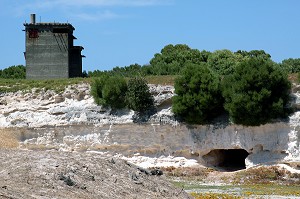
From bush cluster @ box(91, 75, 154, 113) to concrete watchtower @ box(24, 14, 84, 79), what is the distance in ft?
43.4

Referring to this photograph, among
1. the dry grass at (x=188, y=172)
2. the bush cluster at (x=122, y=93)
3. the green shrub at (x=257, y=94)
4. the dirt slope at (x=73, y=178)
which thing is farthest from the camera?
the bush cluster at (x=122, y=93)

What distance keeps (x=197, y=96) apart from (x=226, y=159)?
7.10 m

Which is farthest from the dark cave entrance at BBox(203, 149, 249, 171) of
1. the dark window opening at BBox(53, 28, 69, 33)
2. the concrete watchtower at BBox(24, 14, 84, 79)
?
the dark window opening at BBox(53, 28, 69, 33)

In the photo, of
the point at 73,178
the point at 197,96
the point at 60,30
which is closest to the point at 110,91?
the point at 197,96

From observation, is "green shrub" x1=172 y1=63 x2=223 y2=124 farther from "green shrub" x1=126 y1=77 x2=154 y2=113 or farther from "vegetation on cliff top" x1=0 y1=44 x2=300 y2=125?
"green shrub" x1=126 y1=77 x2=154 y2=113

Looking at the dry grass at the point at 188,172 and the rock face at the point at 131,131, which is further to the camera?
the rock face at the point at 131,131

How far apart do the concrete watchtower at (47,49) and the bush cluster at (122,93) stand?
13.2 meters

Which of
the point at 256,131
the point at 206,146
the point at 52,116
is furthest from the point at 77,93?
the point at 256,131

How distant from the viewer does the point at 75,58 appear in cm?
6066

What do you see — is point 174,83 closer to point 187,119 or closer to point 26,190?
point 187,119

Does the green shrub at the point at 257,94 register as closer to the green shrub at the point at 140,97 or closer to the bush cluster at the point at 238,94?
the bush cluster at the point at 238,94

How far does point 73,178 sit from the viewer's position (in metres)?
12.4

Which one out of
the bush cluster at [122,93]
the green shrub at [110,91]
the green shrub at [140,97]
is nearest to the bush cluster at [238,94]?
the green shrub at [140,97]

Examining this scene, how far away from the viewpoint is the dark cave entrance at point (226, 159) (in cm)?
4353
